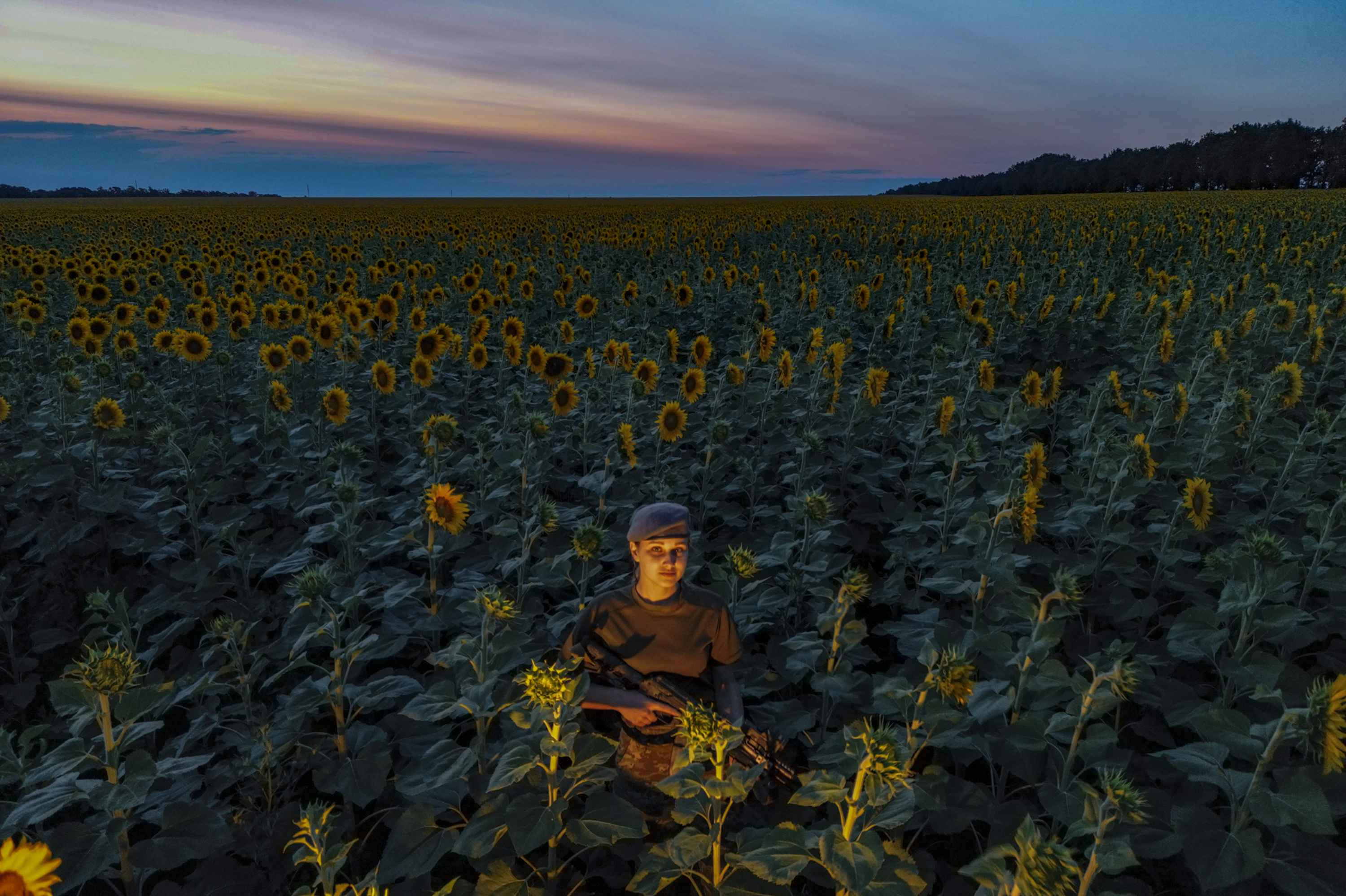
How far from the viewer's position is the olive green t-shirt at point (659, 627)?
9.63 feet

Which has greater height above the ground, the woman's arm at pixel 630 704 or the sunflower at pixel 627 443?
the sunflower at pixel 627 443

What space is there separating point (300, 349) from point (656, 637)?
17.9 feet

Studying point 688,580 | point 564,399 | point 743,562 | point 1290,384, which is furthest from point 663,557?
point 1290,384

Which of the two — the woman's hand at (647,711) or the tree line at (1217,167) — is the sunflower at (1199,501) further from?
the tree line at (1217,167)

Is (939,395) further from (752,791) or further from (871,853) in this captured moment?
(871,853)

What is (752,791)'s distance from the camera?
2830 millimetres

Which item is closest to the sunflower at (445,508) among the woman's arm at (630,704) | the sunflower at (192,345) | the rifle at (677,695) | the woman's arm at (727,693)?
the rifle at (677,695)

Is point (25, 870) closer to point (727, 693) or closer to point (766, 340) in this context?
point (727, 693)

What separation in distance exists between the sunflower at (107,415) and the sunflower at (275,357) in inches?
67.9

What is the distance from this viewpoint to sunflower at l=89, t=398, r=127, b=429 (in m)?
4.93

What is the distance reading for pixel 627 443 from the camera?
4699mm

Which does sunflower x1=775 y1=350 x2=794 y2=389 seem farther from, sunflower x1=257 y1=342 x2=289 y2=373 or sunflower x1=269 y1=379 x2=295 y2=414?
sunflower x1=257 y1=342 x2=289 y2=373

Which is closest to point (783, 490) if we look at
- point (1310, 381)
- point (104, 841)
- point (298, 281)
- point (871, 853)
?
point (871, 853)

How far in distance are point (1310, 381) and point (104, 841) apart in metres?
10.1
